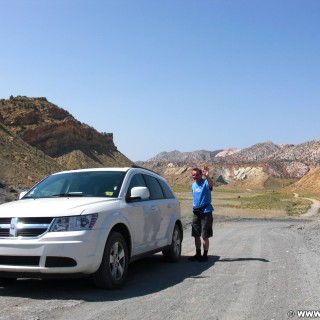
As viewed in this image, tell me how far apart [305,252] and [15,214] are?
6.93 m

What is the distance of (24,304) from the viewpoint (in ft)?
18.8

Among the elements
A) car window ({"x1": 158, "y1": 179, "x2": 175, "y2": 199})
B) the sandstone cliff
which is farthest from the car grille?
the sandstone cliff

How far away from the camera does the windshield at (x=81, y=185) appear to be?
289 inches

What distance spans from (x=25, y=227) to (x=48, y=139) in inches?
3114

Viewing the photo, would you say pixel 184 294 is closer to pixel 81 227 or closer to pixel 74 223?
pixel 81 227

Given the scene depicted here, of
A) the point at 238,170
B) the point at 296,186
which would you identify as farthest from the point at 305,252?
the point at 238,170

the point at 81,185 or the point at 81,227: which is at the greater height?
the point at 81,185

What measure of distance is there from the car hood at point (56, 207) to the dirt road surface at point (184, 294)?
41.9 inches

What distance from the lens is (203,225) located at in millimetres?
9586

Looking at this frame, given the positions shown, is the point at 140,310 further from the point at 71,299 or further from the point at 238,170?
the point at 238,170

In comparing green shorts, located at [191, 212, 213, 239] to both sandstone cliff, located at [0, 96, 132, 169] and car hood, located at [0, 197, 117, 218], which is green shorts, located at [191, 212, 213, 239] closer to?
car hood, located at [0, 197, 117, 218]

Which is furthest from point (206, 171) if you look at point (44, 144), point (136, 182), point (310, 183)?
point (310, 183)

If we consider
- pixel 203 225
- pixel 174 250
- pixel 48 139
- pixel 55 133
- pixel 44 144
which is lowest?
pixel 174 250

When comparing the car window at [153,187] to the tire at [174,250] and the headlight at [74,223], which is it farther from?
the headlight at [74,223]
